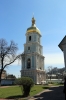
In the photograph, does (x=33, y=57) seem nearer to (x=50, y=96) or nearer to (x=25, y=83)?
(x=50, y=96)

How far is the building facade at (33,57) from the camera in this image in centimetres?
4878

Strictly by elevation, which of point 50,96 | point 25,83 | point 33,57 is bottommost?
point 50,96

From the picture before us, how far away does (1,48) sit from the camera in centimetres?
4062

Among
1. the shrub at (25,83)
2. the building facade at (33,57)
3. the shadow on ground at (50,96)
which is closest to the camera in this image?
the shadow on ground at (50,96)

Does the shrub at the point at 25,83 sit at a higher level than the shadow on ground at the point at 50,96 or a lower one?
higher

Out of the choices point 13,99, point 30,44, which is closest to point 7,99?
point 13,99

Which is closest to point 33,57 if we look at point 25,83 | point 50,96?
point 50,96

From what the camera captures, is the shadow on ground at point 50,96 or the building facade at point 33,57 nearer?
the shadow on ground at point 50,96

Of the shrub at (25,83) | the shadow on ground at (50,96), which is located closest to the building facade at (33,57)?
the shadow on ground at (50,96)

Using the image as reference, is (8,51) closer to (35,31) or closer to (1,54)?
(1,54)

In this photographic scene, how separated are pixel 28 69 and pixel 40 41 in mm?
12556

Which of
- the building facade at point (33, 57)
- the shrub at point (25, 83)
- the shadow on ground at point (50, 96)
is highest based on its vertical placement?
the building facade at point (33, 57)

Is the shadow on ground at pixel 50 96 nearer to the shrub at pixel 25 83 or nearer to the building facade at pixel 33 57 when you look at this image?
the shrub at pixel 25 83

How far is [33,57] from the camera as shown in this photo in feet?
165
